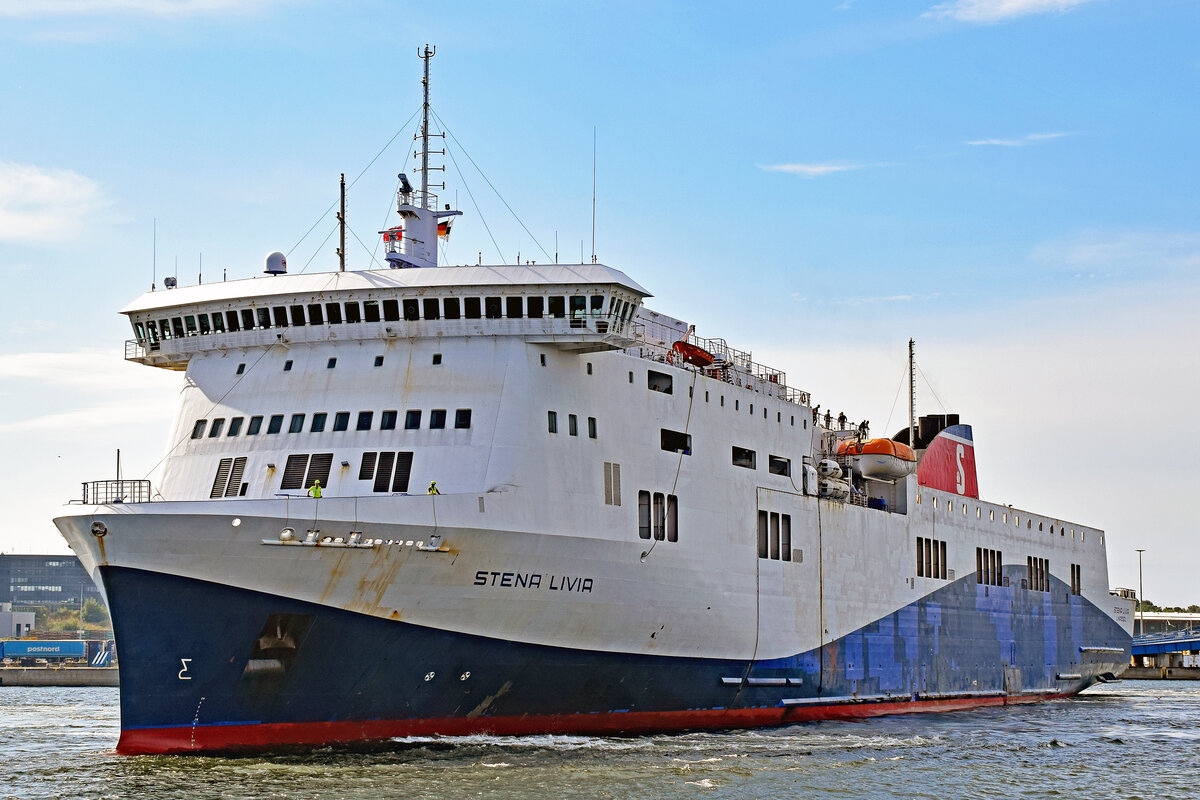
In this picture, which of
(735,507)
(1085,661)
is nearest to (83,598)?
(1085,661)

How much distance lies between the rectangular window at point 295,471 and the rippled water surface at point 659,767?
14.4 feet

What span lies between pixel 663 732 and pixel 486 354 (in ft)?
25.5

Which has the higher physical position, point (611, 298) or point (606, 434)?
point (611, 298)

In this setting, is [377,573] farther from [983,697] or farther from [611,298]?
[983,697]

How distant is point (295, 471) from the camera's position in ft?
70.8

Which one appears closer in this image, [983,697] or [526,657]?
[526,657]

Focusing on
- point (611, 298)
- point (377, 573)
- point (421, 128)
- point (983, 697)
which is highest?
point (421, 128)

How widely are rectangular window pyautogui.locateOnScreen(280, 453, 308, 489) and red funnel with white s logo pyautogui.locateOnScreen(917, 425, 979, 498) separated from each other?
1930 centimetres

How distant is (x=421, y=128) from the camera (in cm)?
2553

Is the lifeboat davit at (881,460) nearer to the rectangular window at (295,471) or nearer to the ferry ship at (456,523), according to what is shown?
the ferry ship at (456,523)

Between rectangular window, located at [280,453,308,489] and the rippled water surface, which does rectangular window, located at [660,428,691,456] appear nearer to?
the rippled water surface

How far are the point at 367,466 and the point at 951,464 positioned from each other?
21822mm

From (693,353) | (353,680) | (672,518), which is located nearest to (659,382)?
(693,353)

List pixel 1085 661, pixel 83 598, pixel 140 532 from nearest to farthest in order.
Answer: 1. pixel 140 532
2. pixel 1085 661
3. pixel 83 598
